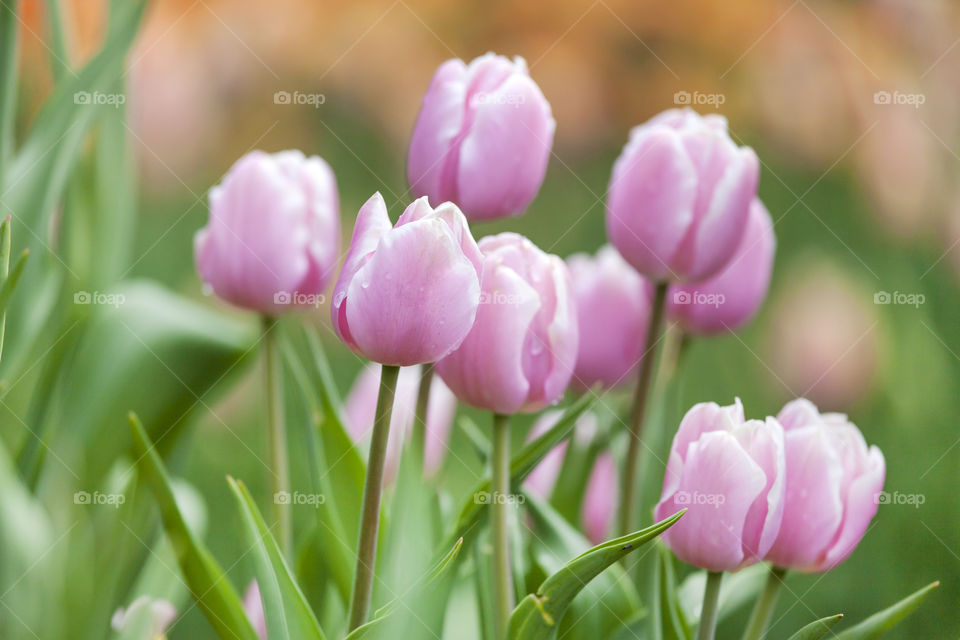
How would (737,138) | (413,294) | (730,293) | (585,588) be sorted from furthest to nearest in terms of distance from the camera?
1. (737,138)
2. (730,293)
3. (585,588)
4. (413,294)

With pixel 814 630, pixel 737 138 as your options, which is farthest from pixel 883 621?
pixel 737 138

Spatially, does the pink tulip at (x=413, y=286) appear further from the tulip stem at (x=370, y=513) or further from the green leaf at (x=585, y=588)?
the green leaf at (x=585, y=588)

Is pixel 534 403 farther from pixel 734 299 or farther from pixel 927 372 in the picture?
pixel 927 372

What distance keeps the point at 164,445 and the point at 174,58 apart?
116cm

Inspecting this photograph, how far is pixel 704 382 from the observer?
4.42 ft

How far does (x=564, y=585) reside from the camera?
39 centimetres

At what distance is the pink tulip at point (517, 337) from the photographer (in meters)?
0.46

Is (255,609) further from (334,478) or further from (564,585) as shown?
(564,585)

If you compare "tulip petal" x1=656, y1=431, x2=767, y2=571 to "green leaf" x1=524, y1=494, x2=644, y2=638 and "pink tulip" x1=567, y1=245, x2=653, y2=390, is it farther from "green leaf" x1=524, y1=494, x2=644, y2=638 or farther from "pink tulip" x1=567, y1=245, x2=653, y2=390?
"pink tulip" x1=567, y1=245, x2=653, y2=390

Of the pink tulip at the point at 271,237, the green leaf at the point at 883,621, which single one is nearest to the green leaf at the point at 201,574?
the pink tulip at the point at 271,237

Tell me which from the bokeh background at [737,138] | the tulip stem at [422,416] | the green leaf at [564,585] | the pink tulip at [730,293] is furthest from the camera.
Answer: the bokeh background at [737,138]

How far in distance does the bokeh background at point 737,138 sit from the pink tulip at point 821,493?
0.26m

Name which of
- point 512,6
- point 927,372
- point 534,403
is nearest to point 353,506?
point 534,403

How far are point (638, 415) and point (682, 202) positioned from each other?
11 centimetres
